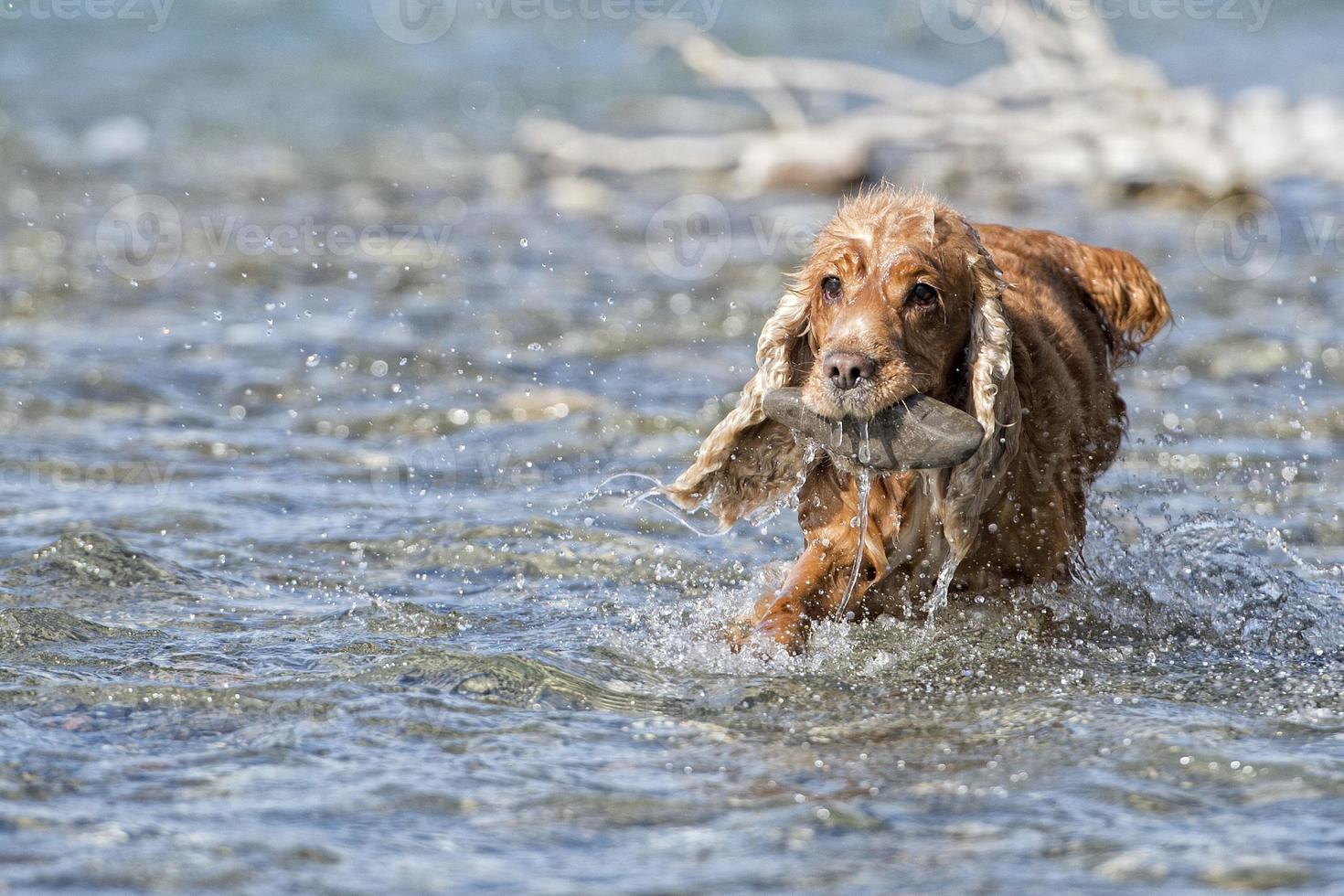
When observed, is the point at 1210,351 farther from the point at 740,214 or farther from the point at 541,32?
the point at 541,32

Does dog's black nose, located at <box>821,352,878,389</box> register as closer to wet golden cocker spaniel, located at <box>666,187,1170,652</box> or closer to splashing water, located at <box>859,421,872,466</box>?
wet golden cocker spaniel, located at <box>666,187,1170,652</box>

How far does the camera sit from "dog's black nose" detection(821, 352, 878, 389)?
176 inches

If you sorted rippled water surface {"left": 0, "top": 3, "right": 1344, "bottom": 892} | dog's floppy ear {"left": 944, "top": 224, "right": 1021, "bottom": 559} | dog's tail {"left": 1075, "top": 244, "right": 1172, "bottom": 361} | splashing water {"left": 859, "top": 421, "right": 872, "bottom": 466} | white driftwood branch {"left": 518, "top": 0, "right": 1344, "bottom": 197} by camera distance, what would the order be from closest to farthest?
1. rippled water surface {"left": 0, "top": 3, "right": 1344, "bottom": 892}
2. splashing water {"left": 859, "top": 421, "right": 872, "bottom": 466}
3. dog's floppy ear {"left": 944, "top": 224, "right": 1021, "bottom": 559}
4. dog's tail {"left": 1075, "top": 244, "right": 1172, "bottom": 361}
5. white driftwood branch {"left": 518, "top": 0, "right": 1344, "bottom": 197}

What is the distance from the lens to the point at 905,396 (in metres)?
4.55

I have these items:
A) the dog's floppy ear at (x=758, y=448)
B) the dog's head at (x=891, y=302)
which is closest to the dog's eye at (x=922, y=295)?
the dog's head at (x=891, y=302)

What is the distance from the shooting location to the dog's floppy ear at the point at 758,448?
499 cm

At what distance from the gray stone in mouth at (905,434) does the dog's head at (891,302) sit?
0.15 ft

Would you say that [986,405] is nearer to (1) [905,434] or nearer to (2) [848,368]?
(1) [905,434]

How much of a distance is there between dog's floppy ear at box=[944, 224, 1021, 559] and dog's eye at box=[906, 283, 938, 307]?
0.19 metres

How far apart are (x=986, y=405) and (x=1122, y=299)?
1.79 m

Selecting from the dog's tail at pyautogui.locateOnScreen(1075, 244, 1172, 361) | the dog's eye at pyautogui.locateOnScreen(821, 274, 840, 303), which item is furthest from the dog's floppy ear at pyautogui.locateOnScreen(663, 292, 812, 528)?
the dog's tail at pyautogui.locateOnScreen(1075, 244, 1172, 361)

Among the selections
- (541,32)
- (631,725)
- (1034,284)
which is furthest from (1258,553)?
(541,32)

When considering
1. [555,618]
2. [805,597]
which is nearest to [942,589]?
[805,597]

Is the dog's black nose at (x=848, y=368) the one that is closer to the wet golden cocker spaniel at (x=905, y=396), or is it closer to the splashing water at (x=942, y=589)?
the wet golden cocker spaniel at (x=905, y=396)
